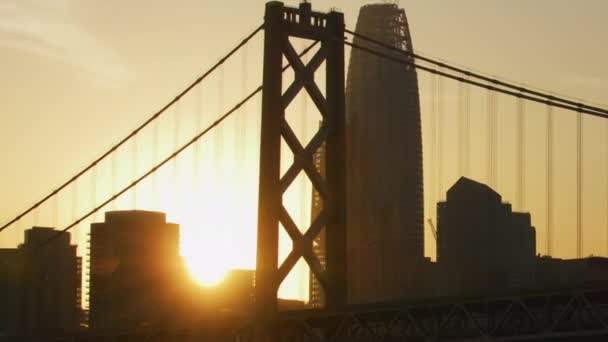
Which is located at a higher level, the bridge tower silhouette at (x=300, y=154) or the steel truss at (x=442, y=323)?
the bridge tower silhouette at (x=300, y=154)

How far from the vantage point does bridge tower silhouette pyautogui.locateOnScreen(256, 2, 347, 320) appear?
244 feet

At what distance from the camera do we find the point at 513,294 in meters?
69.8

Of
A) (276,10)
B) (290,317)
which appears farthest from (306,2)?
(290,317)

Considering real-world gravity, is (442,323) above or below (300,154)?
below

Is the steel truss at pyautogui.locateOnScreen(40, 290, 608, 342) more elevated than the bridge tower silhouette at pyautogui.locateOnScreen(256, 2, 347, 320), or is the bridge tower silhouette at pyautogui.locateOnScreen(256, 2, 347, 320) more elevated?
the bridge tower silhouette at pyautogui.locateOnScreen(256, 2, 347, 320)

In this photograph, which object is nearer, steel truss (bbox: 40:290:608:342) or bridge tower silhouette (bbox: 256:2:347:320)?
steel truss (bbox: 40:290:608:342)

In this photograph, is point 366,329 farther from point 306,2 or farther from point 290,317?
point 306,2

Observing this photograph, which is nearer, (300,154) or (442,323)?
(442,323)

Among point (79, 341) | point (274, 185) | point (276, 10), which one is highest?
point (276, 10)

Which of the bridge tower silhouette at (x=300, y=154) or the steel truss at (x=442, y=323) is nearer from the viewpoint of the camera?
the steel truss at (x=442, y=323)

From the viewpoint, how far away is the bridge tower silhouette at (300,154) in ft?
244

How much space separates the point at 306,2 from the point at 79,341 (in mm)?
19349

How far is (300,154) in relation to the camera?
2995 inches

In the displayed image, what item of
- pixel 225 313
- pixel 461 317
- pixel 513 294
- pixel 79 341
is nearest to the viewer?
pixel 513 294
